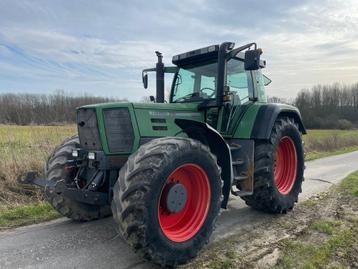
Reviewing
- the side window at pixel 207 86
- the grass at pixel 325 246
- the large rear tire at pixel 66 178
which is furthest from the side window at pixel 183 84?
the grass at pixel 325 246

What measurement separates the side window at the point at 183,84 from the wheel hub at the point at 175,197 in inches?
83.6

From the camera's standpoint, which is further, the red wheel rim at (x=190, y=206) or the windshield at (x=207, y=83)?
the windshield at (x=207, y=83)

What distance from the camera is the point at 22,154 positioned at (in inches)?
295

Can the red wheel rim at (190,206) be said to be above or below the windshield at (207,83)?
below

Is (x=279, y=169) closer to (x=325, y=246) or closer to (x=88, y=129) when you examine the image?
(x=325, y=246)

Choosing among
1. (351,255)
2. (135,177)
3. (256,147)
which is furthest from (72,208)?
(351,255)

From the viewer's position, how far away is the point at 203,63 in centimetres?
551

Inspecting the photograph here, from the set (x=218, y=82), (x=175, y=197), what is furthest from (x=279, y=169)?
(x=175, y=197)

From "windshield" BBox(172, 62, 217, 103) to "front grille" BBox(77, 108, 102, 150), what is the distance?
1.68 meters

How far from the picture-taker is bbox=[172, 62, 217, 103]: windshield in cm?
530

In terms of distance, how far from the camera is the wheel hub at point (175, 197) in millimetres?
3719

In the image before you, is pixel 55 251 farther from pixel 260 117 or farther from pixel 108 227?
pixel 260 117

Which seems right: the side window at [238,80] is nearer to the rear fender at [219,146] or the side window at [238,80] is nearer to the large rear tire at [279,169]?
the large rear tire at [279,169]

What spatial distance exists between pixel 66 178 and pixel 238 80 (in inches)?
117
